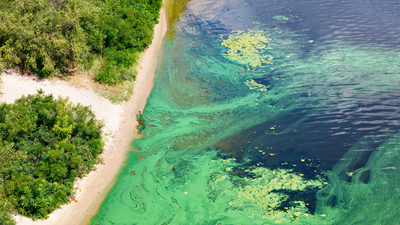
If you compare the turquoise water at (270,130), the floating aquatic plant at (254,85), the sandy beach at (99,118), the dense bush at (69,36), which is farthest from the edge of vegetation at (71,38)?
the floating aquatic plant at (254,85)

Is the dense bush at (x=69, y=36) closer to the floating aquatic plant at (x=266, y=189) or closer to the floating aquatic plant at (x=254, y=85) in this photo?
the floating aquatic plant at (x=254, y=85)

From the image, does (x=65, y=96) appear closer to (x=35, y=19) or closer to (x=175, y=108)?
(x=35, y=19)

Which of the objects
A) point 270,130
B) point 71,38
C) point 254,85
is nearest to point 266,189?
point 270,130

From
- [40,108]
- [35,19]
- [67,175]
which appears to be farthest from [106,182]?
[35,19]

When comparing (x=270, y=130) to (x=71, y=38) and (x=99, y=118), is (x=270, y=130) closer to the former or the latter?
(x=99, y=118)

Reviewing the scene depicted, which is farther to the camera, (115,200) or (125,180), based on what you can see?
(125,180)

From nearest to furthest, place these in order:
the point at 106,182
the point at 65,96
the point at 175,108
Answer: the point at 106,182, the point at 65,96, the point at 175,108
